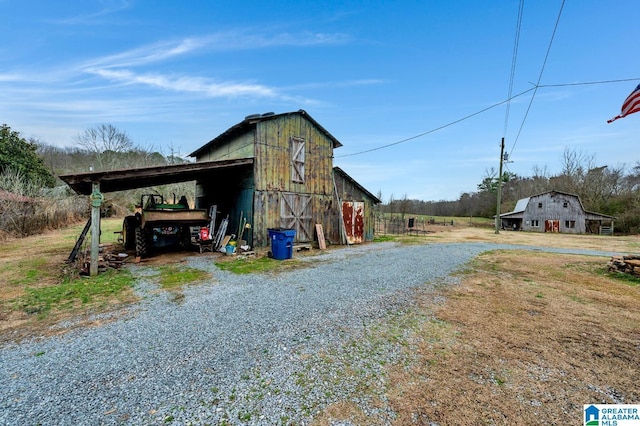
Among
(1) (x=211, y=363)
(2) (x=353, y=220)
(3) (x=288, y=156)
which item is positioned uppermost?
(3) (x=288, y=156)

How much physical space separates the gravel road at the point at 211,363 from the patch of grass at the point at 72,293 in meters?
1.04

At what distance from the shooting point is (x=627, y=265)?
307 inches

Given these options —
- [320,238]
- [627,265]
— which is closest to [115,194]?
[320,238]

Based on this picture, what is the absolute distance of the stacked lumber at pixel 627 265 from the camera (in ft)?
24.7

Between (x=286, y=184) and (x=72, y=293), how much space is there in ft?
26.4

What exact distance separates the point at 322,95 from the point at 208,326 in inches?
714

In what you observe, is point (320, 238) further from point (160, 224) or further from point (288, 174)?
point (160, 224)

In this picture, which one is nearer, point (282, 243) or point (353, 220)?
point (282, 243)

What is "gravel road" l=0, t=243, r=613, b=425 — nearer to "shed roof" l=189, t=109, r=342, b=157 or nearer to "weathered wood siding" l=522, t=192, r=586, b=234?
"shed roof" l=189, t=109, r=342, b=157

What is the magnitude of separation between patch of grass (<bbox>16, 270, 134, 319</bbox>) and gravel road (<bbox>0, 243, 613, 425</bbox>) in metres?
1.04

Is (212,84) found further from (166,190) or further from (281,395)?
(166,190)

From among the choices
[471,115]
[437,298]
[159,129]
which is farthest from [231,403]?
[159,129]

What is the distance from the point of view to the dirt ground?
237 centimetres

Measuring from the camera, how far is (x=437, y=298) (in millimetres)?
5570
